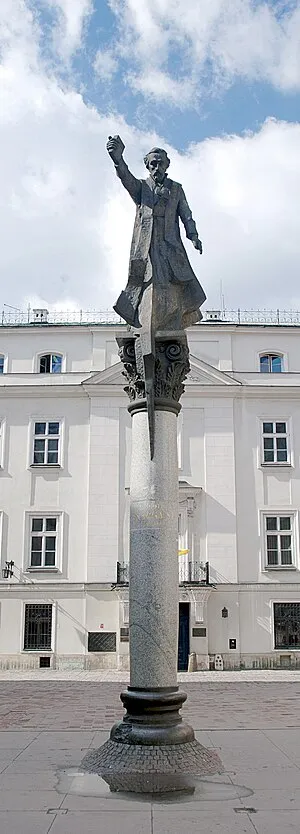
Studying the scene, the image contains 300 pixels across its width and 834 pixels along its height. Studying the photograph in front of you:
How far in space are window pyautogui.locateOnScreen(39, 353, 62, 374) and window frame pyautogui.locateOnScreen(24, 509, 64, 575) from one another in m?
5.89

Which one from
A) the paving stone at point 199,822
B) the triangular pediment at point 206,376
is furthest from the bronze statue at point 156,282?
the triangular pediment at point 206,376

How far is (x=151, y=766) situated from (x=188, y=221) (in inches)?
252

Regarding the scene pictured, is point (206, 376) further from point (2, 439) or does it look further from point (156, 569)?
point (156, 569)

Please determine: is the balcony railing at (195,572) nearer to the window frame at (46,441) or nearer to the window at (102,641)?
the window at (102,641)

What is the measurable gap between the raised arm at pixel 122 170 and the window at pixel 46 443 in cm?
2390

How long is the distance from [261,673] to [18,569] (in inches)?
394

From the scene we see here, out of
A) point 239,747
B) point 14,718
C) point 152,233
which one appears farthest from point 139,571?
point 14,718

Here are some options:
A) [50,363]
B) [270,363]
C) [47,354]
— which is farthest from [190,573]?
[47,354]

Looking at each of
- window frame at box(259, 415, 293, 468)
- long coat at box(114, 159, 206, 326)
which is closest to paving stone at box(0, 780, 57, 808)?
long coat at box(114, 159, 206, 326)

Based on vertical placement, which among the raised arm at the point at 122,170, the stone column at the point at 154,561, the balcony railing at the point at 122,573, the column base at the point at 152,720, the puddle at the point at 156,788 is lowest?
the puddle at the point at 156,788

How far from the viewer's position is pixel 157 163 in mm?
10805

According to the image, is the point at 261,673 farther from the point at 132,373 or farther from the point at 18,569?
the point at 132,373

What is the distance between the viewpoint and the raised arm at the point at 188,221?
10578 mm

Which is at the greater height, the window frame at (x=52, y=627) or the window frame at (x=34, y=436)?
the window frame at (x=34, y=436)
